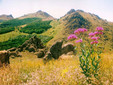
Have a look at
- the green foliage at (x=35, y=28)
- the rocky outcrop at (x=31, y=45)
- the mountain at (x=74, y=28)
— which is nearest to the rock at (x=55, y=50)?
the rocky outcrop at (x=31, y=45)

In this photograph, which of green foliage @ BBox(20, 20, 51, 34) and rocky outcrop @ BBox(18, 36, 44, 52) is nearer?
rocky outcrop @ BBox(18, 36, 44, 52)

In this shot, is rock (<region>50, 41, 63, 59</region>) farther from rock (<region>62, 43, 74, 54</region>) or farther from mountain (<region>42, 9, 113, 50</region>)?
mountain (<region>42, 9, 113, 50</region>)

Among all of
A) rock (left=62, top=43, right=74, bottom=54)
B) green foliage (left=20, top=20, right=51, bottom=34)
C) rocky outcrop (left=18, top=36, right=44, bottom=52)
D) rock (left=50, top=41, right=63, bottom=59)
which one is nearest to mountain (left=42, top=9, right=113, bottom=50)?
green foliage (left=20, top=20, right=51, bottom=34)

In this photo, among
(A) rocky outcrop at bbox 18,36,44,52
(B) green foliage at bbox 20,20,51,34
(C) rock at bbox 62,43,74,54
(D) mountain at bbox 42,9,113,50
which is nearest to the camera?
Answer: (C) rock at bbox 62,43,74,54

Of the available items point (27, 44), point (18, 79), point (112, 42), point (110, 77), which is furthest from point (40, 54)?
point (112, 42)

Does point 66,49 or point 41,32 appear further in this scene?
point 41,32

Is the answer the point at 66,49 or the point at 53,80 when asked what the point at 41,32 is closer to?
the point at 66,49

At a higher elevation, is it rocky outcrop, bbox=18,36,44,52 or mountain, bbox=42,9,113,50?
mountain, bbox=42,9,113,50

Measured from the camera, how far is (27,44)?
25.4m

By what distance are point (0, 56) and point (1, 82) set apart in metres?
3.30

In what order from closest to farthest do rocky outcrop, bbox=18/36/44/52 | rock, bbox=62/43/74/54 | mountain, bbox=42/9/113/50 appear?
rock, bbox=62/43/74/54, rocky outcrop, bbox=18/36/44/52, mountain, bbox=42/9/113/50

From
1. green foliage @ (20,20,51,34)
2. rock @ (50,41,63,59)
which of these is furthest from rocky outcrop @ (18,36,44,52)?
green foliage @ (20,20,51,34)

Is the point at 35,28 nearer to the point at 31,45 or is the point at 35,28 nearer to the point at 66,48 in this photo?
the point at 31,45

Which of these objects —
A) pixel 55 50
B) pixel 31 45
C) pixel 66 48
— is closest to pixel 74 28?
pixel 31 45
